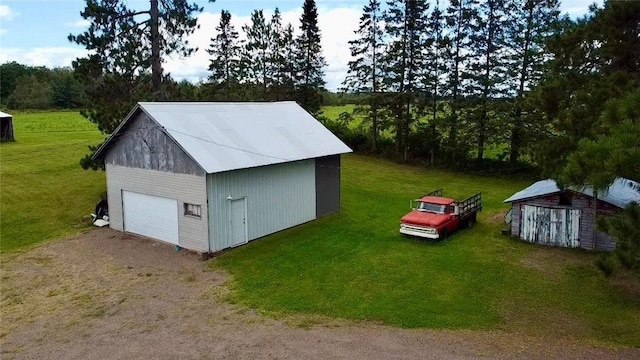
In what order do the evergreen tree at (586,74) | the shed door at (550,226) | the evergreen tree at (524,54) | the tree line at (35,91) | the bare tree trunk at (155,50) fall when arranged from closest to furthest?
the evergreen tree at (586,74)
the shed door at (550,226)
the bare tree trunk at (155,50)
the evergreen tree at (524,54)
the tree line at (35,91)

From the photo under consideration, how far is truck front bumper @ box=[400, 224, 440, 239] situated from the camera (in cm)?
1869

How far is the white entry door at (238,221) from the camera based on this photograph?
18.7 m

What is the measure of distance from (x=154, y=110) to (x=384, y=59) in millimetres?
26642

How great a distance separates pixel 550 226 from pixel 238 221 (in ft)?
40.6

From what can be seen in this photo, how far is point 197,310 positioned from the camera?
13.5 m

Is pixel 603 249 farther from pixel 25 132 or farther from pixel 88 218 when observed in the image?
pixel 25 132

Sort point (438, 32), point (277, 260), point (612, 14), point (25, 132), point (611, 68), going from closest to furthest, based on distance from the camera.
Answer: point (612, 14) < point (611, 68) < point (277, 260) < point (438, 32) < point (25, 132)

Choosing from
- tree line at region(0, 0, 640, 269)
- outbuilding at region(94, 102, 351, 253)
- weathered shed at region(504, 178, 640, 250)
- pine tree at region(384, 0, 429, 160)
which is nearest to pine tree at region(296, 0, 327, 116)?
tree line at region(0, 0, 640, 269)

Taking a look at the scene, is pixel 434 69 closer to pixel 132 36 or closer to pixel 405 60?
pixel 405 60

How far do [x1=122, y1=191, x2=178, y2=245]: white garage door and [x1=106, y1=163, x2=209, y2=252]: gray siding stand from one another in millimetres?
263

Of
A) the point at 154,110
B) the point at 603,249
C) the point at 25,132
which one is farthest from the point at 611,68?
the point at 25,132

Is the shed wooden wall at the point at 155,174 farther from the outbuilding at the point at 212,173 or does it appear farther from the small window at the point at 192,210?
the small window at the point at 192,210

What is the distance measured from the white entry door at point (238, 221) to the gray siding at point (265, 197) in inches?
7.3

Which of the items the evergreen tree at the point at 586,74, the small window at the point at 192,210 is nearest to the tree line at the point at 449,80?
the evergreen tree at the point at 586,74
